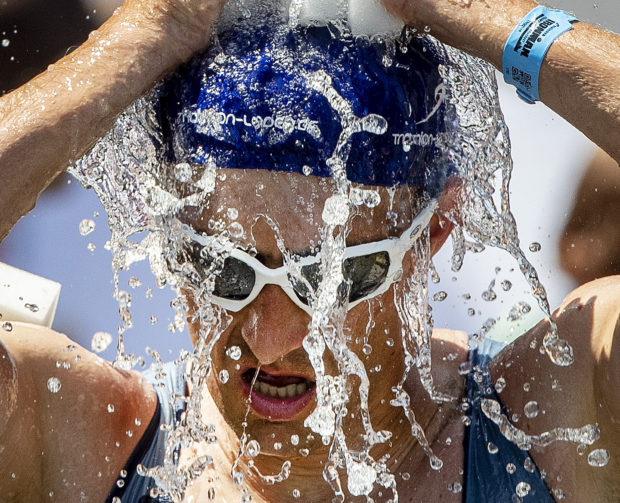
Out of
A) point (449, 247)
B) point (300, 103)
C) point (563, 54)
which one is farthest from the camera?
point (449, 247)

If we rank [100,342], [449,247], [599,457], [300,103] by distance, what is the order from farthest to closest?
[449,247] < [100,342] < [599,457] < [300,103]

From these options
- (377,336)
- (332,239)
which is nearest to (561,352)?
(377,336)

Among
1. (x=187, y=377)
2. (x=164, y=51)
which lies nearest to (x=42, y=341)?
(x=187, y=377)

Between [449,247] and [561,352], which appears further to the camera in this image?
[449,247]

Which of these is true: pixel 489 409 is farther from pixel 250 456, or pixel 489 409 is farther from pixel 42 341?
pixel 42 341

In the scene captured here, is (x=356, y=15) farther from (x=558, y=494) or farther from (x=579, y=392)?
(x=558, y=494)

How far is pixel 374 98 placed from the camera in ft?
6.58

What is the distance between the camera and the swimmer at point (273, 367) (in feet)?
6.06

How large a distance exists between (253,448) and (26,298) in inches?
36.4

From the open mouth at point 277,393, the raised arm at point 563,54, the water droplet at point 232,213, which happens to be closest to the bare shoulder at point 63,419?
the open mouth at point 277,393

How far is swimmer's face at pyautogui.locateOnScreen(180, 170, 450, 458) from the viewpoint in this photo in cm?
201

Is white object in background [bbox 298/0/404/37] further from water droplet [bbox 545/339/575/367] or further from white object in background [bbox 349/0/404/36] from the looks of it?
water droplet [bbox 545/339/575/367]

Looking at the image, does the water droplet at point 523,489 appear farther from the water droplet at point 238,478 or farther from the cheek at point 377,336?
the water droplet at point 238,478

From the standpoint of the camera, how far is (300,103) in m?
1.97
